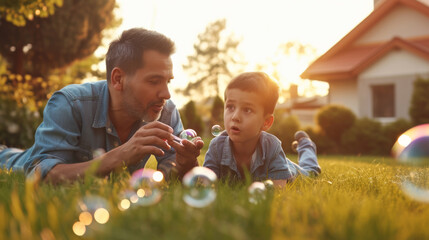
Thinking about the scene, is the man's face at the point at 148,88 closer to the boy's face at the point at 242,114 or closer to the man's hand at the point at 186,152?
the man's hand at the point at 186,152

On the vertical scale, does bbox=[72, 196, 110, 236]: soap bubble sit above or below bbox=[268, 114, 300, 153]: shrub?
above

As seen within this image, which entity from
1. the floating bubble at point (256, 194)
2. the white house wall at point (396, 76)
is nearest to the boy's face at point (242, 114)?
the floating bubble at point (256, 194)

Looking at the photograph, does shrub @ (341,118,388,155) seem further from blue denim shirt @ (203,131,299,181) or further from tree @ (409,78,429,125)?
blue denim shirt @ (203,131,299,181)

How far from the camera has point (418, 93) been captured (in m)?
13.6

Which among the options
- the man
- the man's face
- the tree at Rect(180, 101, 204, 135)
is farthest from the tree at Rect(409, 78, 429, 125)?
the man's face

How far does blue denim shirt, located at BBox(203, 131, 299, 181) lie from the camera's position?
3775mm

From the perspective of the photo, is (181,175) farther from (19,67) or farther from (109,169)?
(19,67)

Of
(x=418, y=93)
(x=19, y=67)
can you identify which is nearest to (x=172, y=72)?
(x=418, y=93)

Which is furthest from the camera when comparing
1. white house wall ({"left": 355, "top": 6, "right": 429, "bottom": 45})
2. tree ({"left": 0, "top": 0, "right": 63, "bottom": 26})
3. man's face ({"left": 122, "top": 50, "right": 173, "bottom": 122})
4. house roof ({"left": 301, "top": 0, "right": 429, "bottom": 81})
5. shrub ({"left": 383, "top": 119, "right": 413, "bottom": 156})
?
white house wall ({"left": 355, "top": 6, "right": 429, "bottom": 45})

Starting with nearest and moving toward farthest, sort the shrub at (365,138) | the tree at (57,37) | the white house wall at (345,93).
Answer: the shrub at (365,138), the white house wall at (345,93), the tree at (57,37)

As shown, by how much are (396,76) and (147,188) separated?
52.5 ft

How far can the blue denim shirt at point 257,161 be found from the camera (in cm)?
378

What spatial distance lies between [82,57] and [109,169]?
19632 mm

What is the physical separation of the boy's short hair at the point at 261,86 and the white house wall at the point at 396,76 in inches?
530
